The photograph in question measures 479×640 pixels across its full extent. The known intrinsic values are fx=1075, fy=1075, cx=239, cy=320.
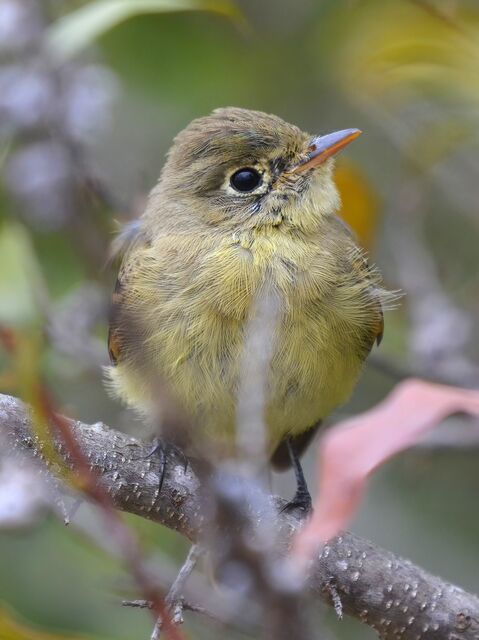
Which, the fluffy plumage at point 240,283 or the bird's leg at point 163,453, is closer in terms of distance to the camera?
the bird's leg at point 163,453

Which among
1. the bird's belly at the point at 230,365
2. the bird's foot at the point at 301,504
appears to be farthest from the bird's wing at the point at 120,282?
the bird's foot at the point at 301,504

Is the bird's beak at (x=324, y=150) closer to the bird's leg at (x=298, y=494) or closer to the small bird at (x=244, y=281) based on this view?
the small bird at (x=244, y=281)

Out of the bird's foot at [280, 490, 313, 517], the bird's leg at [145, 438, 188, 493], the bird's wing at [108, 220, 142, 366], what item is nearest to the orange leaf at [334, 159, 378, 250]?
the bird's wing at [108, 220, 142, 366]

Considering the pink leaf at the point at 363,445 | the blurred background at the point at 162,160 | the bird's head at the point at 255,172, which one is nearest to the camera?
the pink leaf at the point at 363,445

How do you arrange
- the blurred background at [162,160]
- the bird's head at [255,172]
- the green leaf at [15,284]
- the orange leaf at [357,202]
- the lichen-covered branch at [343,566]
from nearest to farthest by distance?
the green leaf at [15,284] < the lichen-covered branch at [343,566] < the blurred background at [162,160] < the bird's head at [255,172] < the orange leaf at [357,202]

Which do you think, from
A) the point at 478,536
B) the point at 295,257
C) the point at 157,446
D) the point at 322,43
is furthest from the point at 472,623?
Result: the point at 322,43

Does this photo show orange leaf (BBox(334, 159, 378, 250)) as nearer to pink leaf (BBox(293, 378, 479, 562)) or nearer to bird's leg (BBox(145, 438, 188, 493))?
bird's leg (BBox(145, 438, 188, 493))

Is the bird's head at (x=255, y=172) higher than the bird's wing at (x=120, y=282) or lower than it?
higher
